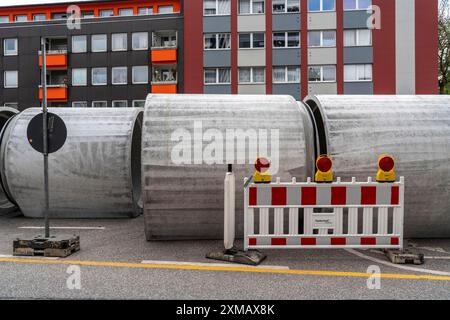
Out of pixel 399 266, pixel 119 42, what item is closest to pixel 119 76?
pixel 119 42

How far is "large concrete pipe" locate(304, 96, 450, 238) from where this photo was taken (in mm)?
5973

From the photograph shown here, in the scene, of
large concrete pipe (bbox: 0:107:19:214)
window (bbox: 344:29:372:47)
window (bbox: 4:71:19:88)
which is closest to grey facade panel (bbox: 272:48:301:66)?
window (bbox: 344:29:372:47)

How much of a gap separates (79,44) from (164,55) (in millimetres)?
9310

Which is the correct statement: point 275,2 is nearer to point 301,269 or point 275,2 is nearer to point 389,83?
point 389,83

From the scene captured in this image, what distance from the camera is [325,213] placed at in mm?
5309

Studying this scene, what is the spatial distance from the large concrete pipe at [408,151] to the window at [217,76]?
31.3 metres

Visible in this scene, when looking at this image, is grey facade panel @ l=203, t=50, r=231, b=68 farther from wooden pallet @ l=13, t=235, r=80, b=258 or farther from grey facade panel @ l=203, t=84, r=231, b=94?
wooden pallet @ l=13, t=235, r=80, b=258

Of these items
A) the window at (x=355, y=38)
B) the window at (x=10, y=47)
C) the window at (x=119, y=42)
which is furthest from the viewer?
the window at (x=10, y=47)

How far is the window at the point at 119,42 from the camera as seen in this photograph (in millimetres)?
40031

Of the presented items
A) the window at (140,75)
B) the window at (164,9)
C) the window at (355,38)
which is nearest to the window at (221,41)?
the window at (140,75)

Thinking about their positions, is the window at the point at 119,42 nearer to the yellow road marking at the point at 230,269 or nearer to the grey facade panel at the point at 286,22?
the grey facade panel at the point at 286,22

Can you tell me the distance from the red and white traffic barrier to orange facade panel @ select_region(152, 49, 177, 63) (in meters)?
34.2

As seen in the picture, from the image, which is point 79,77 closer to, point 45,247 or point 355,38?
point 355,38
